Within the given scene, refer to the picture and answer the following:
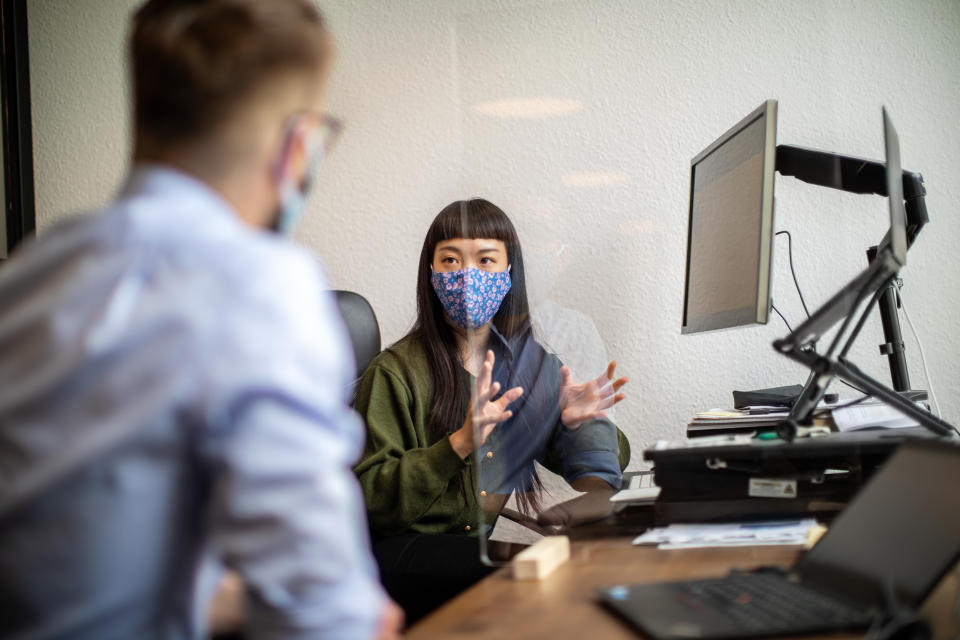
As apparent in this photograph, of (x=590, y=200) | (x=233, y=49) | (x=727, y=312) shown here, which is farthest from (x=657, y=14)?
(x=233, y=49)

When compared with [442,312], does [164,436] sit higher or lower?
lower

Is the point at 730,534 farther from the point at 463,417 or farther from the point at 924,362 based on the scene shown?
the point at 924,362

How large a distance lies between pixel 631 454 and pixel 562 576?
86 cm

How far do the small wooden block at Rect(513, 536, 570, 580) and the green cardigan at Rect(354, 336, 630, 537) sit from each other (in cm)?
46

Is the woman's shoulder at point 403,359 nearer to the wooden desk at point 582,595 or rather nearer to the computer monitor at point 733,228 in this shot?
the computer monitor at point 733,228

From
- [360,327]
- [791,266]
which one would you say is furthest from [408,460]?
[791,266]

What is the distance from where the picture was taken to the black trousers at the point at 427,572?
1460 millimetres

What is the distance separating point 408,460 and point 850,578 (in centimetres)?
97

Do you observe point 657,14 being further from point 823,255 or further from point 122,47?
point 122,47

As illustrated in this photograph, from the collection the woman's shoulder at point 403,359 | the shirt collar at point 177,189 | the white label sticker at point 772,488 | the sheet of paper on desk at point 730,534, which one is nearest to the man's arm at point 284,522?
the shirt collar at point 177,189

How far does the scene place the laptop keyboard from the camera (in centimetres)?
71

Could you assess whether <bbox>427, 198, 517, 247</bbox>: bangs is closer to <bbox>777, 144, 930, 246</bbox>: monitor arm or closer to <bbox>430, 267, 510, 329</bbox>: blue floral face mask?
<bbox>430, 267, 510, 329</bbox>: blue floral face mask

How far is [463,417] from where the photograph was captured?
5.92 ft

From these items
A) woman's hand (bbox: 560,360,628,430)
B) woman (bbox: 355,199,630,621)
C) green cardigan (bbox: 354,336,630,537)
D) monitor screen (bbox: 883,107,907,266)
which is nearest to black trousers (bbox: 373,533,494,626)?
woman (bbox: 355,199,630,621)
